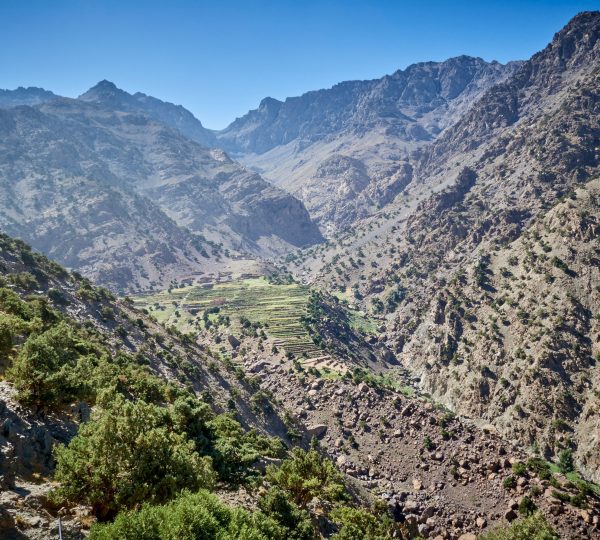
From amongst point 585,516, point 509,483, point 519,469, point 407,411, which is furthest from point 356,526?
point 407,411

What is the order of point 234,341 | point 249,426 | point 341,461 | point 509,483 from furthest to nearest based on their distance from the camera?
point 234,341
point 341,461
point 249,426
point 509,483

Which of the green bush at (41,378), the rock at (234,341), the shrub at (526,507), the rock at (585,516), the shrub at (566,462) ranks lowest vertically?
the shrub at (566,462)

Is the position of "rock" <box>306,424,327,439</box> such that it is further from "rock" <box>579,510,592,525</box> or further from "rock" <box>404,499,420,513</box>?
"rock" <box>579,510,592,525</box>

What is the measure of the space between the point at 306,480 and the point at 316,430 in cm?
5218

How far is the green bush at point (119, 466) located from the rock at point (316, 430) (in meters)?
70.1

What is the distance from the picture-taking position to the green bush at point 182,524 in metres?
24.7

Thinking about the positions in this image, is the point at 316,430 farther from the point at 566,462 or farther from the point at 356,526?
the point at 566,462

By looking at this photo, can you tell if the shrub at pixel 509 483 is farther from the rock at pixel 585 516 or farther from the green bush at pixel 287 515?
the green bush at pixel 287 515

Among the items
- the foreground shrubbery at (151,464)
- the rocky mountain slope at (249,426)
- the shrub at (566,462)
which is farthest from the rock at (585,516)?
the shrub at (566,462)

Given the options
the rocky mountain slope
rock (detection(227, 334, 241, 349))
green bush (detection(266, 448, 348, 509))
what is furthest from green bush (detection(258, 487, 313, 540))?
rock (detection(227, 334, 241, 349))

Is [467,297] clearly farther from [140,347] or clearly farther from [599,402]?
[140,347]

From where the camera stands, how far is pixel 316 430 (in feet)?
330

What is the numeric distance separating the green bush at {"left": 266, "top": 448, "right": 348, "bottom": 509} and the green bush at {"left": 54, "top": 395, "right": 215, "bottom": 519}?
18.8 metres

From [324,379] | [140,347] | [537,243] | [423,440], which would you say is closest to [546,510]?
[423,440]
